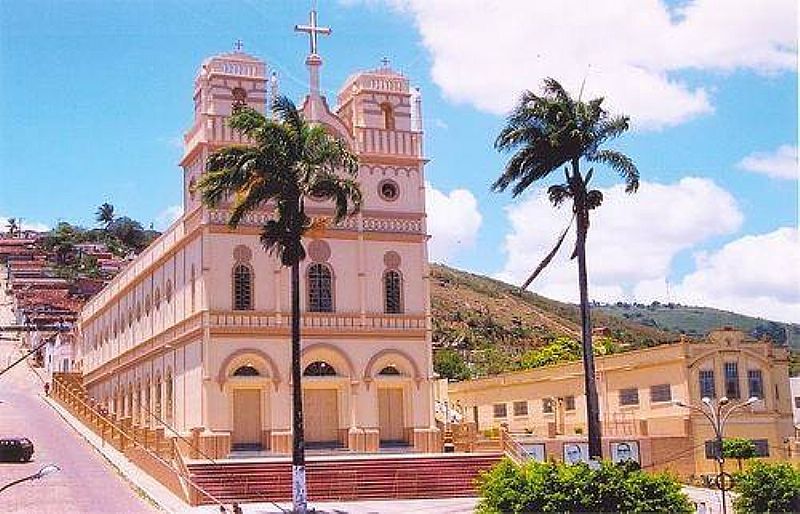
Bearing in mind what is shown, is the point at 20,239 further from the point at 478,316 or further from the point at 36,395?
the point at 36,395

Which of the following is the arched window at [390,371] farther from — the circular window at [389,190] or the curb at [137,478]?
the curb at [137,478]

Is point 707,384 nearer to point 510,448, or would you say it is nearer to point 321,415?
point 510,448

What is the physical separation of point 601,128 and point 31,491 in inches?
808

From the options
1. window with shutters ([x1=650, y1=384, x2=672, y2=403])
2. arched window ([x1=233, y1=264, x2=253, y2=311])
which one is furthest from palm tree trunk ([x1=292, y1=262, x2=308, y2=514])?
window with shutters ([x1=650, y1=384, x2=672, y2=403])

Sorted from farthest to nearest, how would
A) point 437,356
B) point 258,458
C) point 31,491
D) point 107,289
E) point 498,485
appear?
point 437,356
point 107,289
point 258,458
point 31,491
point 498,485

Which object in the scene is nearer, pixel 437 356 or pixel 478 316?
pixel 437 356

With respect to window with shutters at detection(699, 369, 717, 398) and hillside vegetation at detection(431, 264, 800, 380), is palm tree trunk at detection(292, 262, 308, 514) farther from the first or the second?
hillside vegetation at detection(431, 264, 800, 380)

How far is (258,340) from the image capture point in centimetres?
4238

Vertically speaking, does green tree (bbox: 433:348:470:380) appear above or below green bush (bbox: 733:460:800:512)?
above

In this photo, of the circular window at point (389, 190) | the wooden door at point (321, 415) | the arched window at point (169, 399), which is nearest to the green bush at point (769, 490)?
the wooden door at point (321, 415)

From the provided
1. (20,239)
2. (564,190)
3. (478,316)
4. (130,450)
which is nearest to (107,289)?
(130,450)

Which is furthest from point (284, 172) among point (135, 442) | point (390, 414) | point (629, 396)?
point (629, 396)

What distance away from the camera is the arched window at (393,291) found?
45.2m

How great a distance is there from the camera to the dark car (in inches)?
1602
